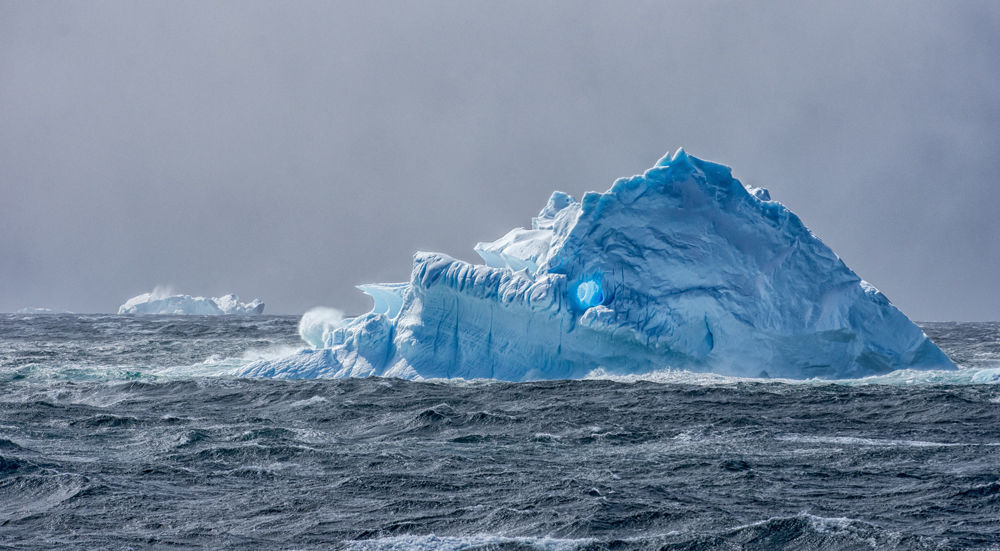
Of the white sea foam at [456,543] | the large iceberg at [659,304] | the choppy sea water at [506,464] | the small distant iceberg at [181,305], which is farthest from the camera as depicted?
the small distant iceberg at [181,305]

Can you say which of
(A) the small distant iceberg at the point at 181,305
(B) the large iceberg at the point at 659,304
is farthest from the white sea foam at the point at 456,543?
(A) the small distant iceberg at the point at 181,305

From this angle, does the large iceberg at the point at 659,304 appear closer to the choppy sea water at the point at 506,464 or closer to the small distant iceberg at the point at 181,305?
the choppy sea water at the point at 506,464

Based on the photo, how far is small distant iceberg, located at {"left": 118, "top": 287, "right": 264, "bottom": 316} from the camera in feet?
206

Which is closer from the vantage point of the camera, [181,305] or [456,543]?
[456,543]

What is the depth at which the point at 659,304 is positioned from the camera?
1833 centimetres

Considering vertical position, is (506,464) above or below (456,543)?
above

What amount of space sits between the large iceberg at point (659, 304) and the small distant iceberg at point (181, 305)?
45891 millimetres

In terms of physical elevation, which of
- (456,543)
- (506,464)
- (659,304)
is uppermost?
(659,304)

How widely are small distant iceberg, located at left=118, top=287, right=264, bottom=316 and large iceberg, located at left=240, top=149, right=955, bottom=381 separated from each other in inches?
1807

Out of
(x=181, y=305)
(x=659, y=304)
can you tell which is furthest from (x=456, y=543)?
(x=181, y=305)

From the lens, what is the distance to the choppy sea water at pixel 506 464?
25.7ft

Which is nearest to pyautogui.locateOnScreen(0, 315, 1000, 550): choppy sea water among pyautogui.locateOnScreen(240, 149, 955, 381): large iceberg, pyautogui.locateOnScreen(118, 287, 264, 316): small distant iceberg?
pyautogui.locateOnScreen(240, 149, 955, 381): large iceberg

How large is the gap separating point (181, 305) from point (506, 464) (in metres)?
56.0

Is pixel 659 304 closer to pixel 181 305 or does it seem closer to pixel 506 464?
pixel 506 464
